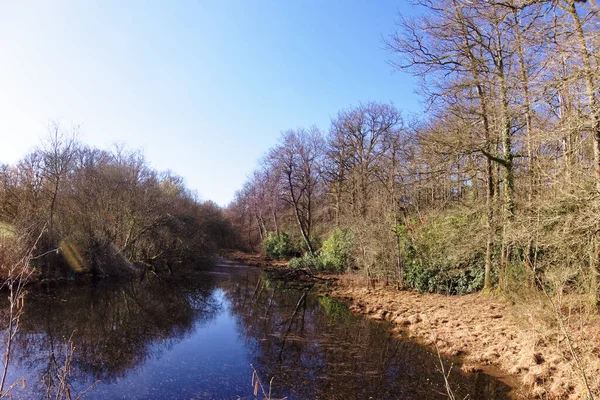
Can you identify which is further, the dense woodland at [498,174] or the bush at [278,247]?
the bush at [278,247]

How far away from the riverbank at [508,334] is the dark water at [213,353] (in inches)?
24.1

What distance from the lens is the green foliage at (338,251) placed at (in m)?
22.1

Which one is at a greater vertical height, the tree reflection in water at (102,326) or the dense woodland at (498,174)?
the dense woodland at (498,174)

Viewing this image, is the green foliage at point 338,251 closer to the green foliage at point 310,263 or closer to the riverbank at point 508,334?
the green foliage at point 310,263

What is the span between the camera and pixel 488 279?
44.3ft

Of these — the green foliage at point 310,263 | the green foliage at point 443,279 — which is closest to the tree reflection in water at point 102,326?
the green foliage at point 443,279

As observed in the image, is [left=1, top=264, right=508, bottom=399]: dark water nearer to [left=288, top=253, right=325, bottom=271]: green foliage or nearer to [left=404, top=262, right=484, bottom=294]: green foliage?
[left=404, top=262, right=484, bottom=294]: green foliage

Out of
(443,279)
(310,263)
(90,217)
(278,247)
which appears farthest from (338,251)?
(90,217)

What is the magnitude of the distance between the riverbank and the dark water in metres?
0.61

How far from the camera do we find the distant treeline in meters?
17.9

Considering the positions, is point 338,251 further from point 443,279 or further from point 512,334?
point 512,334

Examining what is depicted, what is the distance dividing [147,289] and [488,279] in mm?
14339

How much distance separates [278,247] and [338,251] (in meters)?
10.5

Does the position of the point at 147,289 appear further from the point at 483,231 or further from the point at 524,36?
the point at 524,36
